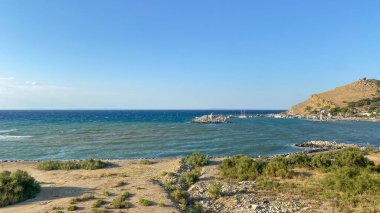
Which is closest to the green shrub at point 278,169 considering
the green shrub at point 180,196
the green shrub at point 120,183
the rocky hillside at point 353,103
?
the green shrub at point 180,196

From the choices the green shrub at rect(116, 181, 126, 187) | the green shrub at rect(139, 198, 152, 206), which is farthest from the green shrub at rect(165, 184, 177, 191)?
the green shrub at rect(139, 198, 152, 206)

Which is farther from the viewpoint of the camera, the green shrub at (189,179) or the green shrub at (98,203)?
the green shrub at (189,179)

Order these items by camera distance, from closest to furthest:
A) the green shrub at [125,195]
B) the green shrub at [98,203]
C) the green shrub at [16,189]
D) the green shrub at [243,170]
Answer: the green shrub at [98,203], the green shrub at [125,195], the green shrub at [16,189], the green shrub at [243,170]

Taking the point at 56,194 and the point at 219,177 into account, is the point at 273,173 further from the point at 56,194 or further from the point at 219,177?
the point at 56,194

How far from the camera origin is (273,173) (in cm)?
2744

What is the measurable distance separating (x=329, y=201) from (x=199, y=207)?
361 inches

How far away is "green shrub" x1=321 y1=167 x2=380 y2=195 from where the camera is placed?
2172 centimetres

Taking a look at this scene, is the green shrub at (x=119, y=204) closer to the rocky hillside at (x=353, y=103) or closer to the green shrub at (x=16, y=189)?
the green shrub at (x=16, y=189)

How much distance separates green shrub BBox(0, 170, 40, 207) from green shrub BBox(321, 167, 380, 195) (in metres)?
24.0

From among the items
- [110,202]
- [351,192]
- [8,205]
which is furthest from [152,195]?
[351,192]

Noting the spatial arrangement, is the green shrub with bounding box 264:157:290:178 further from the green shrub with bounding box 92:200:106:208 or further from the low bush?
the green shrub with bounding box 92:200:106:208

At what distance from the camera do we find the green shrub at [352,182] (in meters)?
21.7

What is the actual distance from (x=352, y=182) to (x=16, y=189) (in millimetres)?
26340

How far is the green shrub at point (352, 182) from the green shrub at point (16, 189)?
24029mm
